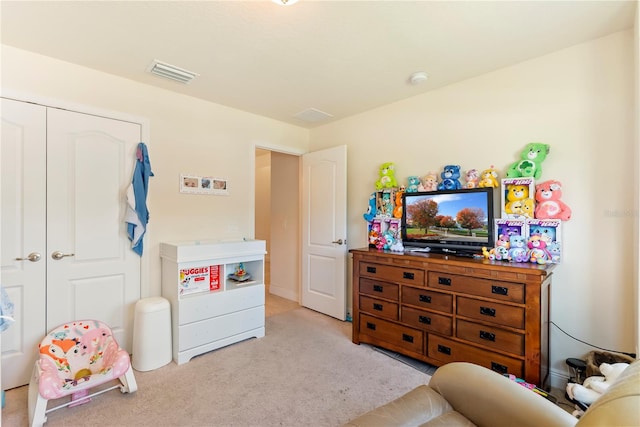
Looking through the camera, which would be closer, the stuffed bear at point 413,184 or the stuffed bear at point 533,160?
the stuffed bear at point 533,160

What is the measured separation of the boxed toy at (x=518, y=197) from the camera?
88.3 inches

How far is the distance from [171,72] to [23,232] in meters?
1.68

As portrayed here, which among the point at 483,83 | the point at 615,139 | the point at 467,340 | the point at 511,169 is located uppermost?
the point at 483,83

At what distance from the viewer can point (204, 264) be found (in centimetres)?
270

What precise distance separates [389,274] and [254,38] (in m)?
2.13

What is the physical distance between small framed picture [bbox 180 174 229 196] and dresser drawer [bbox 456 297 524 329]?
2567mm

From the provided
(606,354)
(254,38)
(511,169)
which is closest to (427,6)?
(254,38)

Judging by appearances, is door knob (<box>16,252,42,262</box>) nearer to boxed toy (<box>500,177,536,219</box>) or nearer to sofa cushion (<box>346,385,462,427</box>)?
sofa cushion (<box>346,385,462,427</box>)

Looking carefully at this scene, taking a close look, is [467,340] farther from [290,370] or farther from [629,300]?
[290,370]

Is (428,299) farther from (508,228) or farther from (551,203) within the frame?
(551,203)

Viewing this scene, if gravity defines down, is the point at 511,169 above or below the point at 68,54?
below

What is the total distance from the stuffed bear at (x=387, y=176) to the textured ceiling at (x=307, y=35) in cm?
83

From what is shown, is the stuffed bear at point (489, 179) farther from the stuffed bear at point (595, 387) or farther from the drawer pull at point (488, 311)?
the stuffed bear at point (595, 387)

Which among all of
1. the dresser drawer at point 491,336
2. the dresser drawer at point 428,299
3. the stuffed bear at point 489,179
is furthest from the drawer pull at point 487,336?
the stuffed bear at point 489,179
